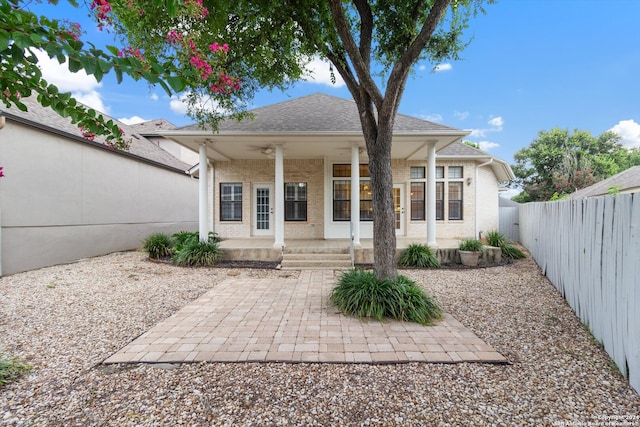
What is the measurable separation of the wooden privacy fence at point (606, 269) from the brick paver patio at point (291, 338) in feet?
3.68

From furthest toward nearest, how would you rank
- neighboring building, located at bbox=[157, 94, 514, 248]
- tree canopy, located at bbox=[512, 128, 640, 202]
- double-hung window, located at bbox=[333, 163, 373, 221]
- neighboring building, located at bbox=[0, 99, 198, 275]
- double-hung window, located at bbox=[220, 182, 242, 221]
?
tree canopy, located at bbox=[512, 128, 640, 202] < double-hung window, located at bbox=[220, 182, 242, 221] < double-hung window, located at bbox=[333, 163, 373, 221] < neighboring building, located at bbox=[157, 94, 514, 248] < neighboring building, located at bbox=[0, 99, 198, 275]

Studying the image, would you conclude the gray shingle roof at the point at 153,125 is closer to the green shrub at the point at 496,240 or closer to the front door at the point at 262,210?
the front door at the point at 262,210

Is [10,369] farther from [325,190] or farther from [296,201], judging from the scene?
[325,190]

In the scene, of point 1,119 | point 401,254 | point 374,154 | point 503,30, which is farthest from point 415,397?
point 503,30

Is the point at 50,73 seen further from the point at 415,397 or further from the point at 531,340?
the point at 531,340

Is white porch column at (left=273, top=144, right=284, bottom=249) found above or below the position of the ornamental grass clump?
above

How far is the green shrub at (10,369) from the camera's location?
8.59 ft

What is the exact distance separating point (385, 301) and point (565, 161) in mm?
25741

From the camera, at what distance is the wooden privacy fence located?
8.64 ft

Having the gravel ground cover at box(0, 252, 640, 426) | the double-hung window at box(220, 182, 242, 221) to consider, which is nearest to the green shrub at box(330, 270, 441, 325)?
the gravel ground cover at box(0, 252, 640, 426)

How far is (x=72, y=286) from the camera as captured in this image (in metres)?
5.87

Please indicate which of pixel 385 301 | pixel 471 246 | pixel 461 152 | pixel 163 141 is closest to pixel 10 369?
pixel 385 301

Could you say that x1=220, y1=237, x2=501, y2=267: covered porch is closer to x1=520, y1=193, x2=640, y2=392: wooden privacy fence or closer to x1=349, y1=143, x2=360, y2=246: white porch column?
x1=349, y1=143, x2=360, y2=246: white porch column

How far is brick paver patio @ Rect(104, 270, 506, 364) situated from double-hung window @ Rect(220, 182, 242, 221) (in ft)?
21.1
